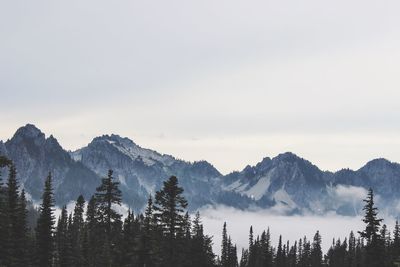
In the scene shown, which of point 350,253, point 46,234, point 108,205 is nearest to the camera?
point 46,234

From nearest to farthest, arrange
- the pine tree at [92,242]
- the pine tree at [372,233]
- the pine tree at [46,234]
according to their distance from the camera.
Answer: the pine tree at [46,234] → the pine tree at [372,233] → the pine tree at [92,242]

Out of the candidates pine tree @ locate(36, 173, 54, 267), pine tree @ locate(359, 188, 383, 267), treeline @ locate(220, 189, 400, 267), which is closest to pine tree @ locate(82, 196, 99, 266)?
pine tree @ locate(36, 173, 54, 267)

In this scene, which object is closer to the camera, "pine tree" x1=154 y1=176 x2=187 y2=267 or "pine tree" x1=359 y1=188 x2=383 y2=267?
"pine tree" x1=154 y1=176 x2=187 y2=267

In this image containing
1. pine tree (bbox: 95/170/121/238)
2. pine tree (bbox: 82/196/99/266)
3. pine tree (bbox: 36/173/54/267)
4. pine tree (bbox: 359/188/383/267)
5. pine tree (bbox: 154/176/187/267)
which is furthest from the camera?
pine tree (bbox: 82/196/99/266)

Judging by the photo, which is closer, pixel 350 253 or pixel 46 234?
pixel 46 234

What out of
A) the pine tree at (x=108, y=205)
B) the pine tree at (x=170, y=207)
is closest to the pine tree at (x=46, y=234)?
the pine tree at (x=108, y=205)

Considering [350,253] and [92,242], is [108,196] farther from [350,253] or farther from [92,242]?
[350,253]

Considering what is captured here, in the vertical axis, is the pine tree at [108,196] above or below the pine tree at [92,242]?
above

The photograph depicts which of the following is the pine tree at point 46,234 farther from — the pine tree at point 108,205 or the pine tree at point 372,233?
the pine tree at point 372,233

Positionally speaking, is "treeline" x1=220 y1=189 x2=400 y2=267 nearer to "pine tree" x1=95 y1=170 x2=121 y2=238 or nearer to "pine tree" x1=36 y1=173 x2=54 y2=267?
"pine tree" x1=95 y1=170 x2=121 y2=238

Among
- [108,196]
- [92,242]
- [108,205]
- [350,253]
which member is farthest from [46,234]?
[350,253]

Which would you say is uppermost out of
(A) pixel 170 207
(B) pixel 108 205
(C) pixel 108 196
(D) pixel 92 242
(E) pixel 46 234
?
(C) pixel 108 196

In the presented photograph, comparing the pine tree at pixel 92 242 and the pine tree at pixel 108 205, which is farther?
the pine tree at pixel 92 242

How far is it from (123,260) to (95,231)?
1974 centimetres
